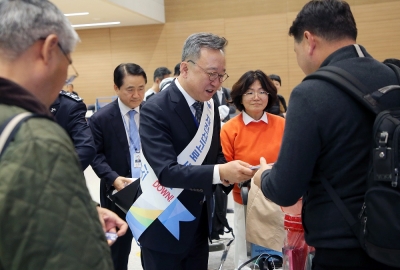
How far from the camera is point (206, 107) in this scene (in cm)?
229

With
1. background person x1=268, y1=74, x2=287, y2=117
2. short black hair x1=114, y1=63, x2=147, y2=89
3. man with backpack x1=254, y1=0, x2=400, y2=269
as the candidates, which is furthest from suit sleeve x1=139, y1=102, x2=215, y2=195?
background person x1=268, y1=74, x2=287, y2=117

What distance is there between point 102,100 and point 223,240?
772 cm

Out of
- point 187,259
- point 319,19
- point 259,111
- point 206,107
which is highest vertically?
point 319,19

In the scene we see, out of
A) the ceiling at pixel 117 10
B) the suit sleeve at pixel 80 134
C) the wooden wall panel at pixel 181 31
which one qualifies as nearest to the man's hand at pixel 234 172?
the suit sleeve at pixel 80 134

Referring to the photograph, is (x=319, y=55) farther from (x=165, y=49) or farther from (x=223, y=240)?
(x=165, y=49)

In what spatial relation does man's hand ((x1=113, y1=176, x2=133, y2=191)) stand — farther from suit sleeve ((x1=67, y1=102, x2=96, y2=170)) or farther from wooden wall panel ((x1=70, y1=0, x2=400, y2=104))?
wooden wall panel ((x1=70, y1=0, x2=400, y2=104))

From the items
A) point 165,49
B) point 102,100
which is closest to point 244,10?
point 165,49

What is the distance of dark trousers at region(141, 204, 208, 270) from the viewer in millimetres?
2160

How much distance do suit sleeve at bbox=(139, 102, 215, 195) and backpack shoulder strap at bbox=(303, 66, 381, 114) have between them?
73 cm

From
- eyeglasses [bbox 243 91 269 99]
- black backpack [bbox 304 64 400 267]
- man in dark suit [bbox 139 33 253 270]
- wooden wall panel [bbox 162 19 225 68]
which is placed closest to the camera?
black backpack [bbox 304 64 400 267]

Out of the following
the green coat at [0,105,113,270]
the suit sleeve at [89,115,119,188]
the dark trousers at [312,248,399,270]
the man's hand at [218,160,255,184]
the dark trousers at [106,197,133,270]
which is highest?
the green coat at [0,105,113,270]

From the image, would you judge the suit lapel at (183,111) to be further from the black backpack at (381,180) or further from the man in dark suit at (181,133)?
the black backpack at (381,180)

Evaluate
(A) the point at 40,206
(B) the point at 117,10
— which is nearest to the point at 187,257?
(A) the point at 40,206

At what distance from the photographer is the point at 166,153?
2.03 m
